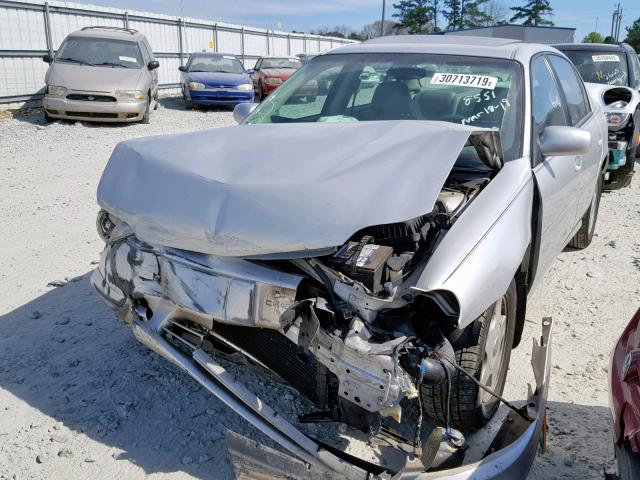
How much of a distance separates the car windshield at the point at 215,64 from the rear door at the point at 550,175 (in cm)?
1358

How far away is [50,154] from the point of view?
9.25m

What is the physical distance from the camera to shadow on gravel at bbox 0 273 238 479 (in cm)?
273

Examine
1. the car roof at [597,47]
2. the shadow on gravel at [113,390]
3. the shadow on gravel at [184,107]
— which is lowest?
the shadow on gravel at [184,107]

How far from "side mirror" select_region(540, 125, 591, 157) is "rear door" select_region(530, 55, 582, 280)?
8 centimetres

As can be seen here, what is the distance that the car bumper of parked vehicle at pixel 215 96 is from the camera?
15375 mm

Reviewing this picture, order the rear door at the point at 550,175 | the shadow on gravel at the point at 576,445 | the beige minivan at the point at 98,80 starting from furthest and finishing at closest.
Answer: the beige minivan at the point at 98,80 < the rear door at the point at 550,175 < the shadow on gravel at the point at 576,445

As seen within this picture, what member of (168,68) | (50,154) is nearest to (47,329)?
(50,154)

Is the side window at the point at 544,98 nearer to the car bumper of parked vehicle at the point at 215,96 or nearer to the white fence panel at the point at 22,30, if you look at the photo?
the car bumper of parked vehicle at the point at 215,96

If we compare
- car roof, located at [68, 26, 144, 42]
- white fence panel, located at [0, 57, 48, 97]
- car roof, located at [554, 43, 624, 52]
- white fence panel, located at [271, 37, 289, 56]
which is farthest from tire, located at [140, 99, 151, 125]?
white fence panel, located at [271, 37, 289, 56]

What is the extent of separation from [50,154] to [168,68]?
11725 millimetres

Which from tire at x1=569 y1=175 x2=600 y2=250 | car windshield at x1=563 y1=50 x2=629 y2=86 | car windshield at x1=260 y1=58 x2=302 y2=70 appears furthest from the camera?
car windshield at x1=260 y1=58 x2=302 y2=70

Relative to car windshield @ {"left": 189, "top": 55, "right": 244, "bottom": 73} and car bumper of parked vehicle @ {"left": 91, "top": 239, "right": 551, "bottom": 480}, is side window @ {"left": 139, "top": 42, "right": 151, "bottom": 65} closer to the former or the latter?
car windshield @ {"left": 189, "top": 55, "right": 244, "bottom": 73}

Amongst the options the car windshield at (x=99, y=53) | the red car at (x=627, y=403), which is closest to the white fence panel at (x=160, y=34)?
the car windshield at (x=99, y=53)

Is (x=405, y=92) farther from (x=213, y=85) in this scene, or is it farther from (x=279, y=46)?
(x=279, y=46)
